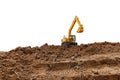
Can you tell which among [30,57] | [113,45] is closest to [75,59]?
[30,57]

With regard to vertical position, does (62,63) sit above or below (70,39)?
below

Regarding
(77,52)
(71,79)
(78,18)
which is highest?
(78,18)

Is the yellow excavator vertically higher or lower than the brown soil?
higher

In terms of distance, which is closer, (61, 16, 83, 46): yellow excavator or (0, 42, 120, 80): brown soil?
(0, 42, 120, 80): brown soil

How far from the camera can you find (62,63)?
1470cm

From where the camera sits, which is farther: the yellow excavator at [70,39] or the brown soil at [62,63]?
the yellow excavator at [70,39]

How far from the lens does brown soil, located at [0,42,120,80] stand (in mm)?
13270

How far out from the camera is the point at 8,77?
1295 cm

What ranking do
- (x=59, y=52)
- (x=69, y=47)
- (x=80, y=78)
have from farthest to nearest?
(x=69, y=47) < (x=59, y=52) < (x=80, y=78)

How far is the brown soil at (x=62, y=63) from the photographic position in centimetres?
1327

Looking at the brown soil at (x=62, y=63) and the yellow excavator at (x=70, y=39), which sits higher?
the yellow excavator at (x=70, y=39)

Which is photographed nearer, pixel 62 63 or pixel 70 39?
pixel 62 63

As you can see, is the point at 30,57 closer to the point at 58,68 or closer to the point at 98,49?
the point at 58,68

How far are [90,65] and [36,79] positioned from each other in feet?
8.38
